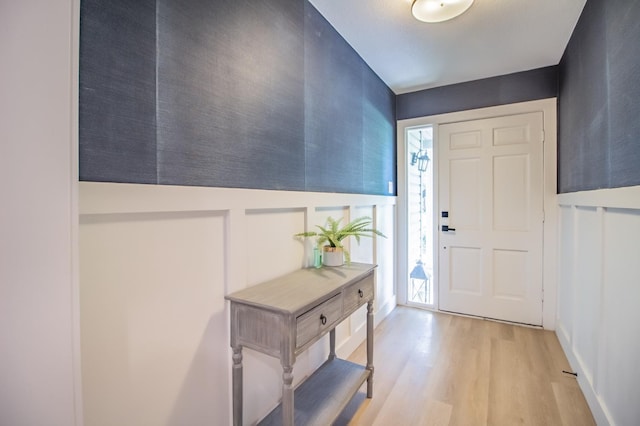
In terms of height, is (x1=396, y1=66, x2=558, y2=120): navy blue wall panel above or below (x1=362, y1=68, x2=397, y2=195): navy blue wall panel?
above

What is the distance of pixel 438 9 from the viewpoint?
1.82 meters

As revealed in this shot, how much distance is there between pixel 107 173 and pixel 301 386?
1.42m

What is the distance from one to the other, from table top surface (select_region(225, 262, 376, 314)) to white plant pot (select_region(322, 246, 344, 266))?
34mm

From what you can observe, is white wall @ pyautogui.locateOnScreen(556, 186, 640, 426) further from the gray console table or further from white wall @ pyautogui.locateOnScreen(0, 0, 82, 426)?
white wall @ pyautogui.locateOnScreen(0, 0, 82, 426)

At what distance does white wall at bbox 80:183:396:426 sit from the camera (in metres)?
0.93

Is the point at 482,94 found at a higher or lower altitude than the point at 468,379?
higher

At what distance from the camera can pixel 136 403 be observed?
1.04m

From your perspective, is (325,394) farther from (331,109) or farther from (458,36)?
(458,36)

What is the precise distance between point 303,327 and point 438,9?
195 cm

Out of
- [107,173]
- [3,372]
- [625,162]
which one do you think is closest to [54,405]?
[3,372]

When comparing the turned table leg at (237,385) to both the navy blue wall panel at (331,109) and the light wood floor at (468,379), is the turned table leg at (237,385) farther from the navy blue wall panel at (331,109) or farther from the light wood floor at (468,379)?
the navy blue wall panel at (331,109)

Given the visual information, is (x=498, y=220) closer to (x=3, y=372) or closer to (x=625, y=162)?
(x=625, y=162)

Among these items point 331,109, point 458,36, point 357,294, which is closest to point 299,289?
point 357,294

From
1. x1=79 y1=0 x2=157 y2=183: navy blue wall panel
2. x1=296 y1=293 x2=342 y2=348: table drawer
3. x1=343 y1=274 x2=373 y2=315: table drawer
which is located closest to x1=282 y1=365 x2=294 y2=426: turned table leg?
x1=296 y1=293 x2=342 y2=348: table drawer
